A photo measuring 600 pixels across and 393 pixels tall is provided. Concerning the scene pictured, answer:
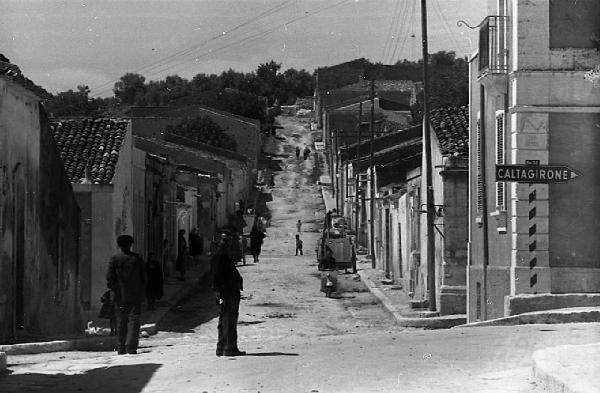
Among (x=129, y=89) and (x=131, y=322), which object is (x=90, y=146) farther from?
(x=129, y=89)

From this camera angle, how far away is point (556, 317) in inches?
751

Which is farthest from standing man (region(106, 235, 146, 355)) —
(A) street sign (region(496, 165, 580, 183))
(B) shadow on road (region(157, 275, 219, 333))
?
(B) shadow on road (region(157, 275, 219, 333))

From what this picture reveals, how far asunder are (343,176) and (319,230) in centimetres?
593

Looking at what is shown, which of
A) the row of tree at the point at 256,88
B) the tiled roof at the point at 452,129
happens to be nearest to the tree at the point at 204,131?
the row of tree at the point at 256,88

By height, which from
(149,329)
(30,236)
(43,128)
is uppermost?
(43,128)

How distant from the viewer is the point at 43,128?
23266 mm

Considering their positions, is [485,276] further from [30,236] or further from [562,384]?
[562,384]

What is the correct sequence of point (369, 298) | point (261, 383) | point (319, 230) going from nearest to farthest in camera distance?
point (261, 383) → point (369, 298) → point (319, 230)

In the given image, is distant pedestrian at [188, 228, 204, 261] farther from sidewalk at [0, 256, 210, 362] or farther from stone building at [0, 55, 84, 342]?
stone building at [0, 55, 84, 342]

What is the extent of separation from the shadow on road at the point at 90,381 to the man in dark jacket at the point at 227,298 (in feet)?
3.98

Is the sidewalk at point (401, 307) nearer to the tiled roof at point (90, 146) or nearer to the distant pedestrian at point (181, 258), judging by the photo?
the distant pedestrian at point (181, 258)

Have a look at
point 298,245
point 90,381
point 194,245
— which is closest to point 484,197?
point 90,381

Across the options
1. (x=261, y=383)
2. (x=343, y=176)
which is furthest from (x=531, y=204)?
(x=343, y=176)

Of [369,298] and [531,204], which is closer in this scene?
[531,204]
